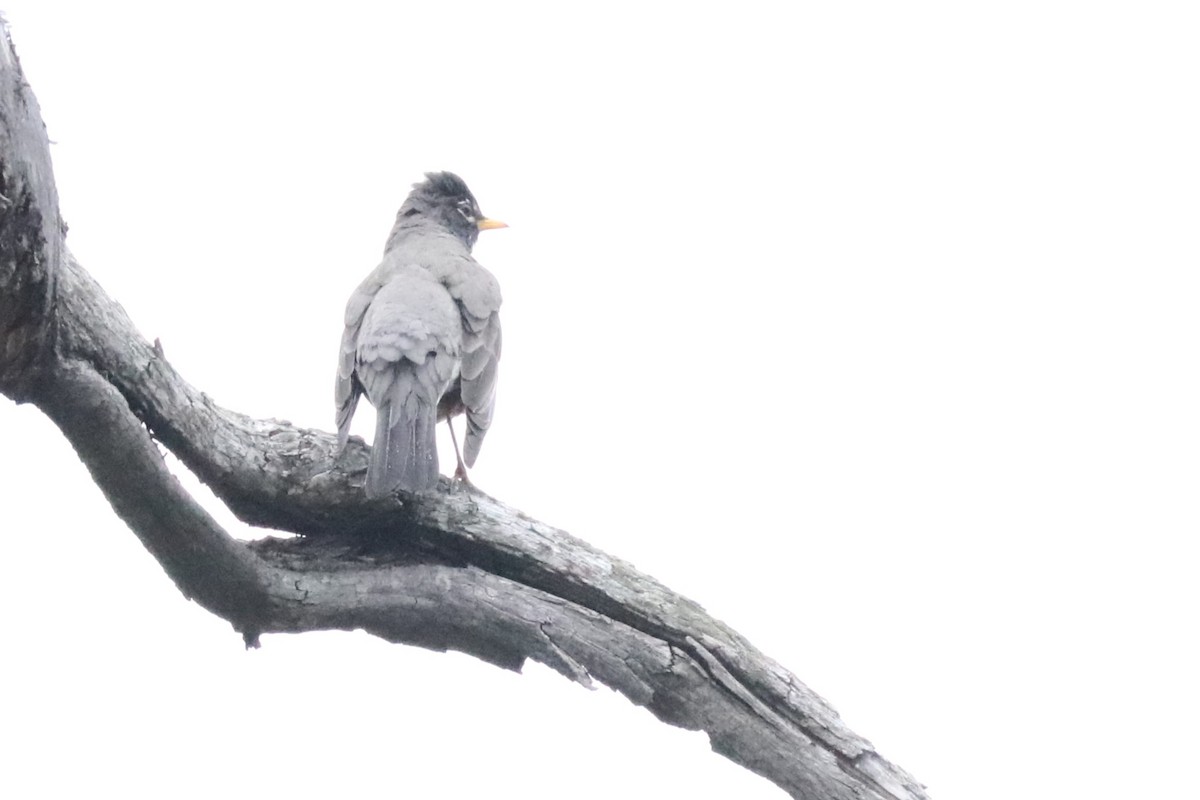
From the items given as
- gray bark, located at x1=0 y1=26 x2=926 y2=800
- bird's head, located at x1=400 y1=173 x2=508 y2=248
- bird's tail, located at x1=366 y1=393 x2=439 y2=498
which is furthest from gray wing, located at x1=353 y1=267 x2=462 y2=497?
bird's head, located at x1=400 y1=173 x2=508 y2=248

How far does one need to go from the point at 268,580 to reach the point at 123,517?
493 mm

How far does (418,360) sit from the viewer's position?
5.18 meters

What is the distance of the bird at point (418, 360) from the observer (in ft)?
14.9

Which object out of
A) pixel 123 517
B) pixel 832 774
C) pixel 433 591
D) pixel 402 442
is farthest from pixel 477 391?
pixel 832 774

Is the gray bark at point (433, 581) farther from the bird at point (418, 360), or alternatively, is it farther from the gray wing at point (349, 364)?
the gray wing at point (349, 364)

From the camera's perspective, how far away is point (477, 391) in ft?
17.7

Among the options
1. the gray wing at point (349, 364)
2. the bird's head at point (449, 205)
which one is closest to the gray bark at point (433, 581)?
the gray wing at point (349, 364)

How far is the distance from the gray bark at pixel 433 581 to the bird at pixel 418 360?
133 mm

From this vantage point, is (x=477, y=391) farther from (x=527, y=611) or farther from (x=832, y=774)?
(x=832, y=774)

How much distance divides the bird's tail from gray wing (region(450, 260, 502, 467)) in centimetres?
35

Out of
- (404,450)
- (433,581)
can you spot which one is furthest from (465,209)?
(433,581)

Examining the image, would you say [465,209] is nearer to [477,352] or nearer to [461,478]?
[477,352]

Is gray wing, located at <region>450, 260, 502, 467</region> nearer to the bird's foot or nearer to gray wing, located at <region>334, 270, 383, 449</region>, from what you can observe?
the bird's foot

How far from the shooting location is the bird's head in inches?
286
